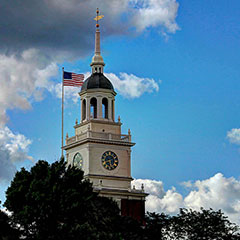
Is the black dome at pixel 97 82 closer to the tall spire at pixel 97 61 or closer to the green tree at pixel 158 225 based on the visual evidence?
the tall spire at pixel 97 61

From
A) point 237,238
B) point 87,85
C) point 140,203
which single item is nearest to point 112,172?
point 140,203

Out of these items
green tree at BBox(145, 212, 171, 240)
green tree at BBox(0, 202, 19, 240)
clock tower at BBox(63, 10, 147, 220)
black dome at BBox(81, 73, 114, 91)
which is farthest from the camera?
black dome at BBox(81, 73, 114, 91)

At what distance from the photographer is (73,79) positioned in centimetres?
11238

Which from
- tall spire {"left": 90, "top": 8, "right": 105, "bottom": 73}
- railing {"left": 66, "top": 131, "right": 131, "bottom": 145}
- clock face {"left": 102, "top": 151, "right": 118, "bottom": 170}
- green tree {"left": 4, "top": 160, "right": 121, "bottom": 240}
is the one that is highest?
tall spire {"left": 90, "top": 8, "right": 105, "bottom": 73}

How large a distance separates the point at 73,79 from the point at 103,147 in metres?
10.4

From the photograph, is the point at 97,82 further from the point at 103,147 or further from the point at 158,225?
the point at 158,225

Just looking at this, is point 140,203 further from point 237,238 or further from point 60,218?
point 60,218

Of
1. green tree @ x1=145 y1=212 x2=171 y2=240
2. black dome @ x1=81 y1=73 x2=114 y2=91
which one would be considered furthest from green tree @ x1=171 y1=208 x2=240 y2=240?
black dome @ x1=81 y1=73 x2=114 y2=91

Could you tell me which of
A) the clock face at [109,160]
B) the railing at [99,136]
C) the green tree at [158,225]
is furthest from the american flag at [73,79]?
the green tree at [158,225]

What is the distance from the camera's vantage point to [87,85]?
115 metres

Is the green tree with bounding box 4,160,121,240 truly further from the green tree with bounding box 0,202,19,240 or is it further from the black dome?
the black dome

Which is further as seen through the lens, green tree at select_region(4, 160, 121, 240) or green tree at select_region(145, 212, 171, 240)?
green tree at select_region(145, 212, 171, 240)

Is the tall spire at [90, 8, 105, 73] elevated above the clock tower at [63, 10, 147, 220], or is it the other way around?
the tall spire at [90, 8, 105, 73]

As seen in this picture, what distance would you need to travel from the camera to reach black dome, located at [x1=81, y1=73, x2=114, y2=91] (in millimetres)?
114688
